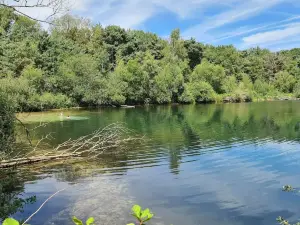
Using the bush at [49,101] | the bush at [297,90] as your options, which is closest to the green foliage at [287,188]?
the bush at [49,101]

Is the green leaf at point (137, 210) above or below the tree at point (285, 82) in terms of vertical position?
below

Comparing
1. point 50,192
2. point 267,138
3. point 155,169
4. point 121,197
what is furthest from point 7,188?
point 267,138

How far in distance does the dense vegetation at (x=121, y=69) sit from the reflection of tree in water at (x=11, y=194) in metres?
30.1

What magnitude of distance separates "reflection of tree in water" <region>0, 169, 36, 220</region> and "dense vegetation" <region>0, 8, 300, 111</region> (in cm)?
3013

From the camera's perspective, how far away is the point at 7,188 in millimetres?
13219

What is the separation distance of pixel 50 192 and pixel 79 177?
2.10 m

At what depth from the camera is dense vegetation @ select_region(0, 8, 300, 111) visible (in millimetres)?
57875

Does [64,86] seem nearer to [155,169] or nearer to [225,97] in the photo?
[225,97]

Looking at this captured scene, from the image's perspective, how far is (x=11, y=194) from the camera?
12547 millimetres

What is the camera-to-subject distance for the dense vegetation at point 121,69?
5788 centimetres

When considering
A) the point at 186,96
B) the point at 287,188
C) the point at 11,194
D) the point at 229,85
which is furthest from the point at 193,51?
the point at 11,194

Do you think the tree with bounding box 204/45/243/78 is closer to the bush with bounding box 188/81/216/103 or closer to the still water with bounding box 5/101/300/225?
the bush with bounding box 188/81/216/103

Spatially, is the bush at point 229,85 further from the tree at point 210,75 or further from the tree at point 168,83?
the tree at point 168,83

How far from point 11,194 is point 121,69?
5844cm
